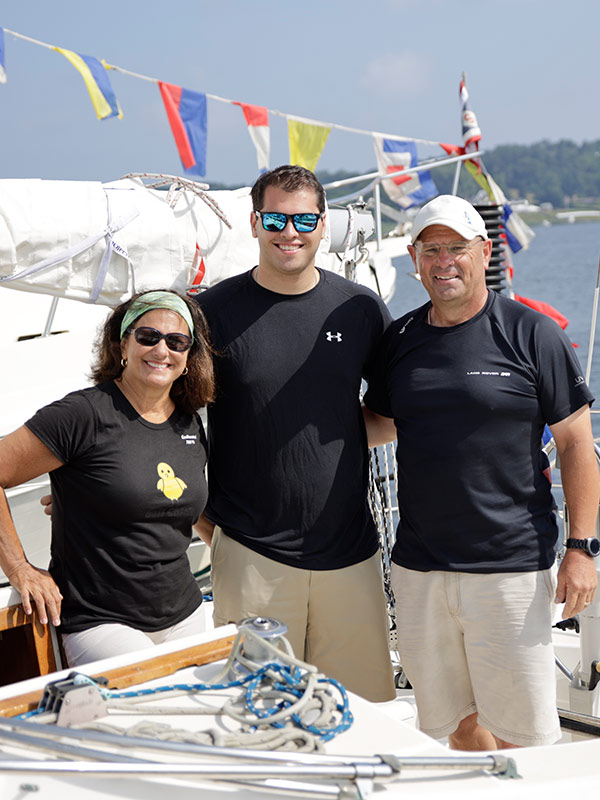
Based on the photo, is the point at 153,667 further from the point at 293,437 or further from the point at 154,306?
the point at 154,306

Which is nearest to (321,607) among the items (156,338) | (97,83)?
(156,338)

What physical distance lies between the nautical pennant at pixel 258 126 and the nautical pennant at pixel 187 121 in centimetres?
60

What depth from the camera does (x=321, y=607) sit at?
3.24 metres

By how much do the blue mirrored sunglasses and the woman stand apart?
1.52 feet

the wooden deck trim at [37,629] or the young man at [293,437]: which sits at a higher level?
the young man at [293,437]

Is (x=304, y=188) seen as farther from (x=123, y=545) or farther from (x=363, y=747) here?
(x=363, y=747)

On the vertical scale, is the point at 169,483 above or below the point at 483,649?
above

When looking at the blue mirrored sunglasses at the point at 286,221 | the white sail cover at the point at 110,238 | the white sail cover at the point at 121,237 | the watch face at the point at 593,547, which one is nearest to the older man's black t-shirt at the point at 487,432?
the watch face at the point at 593,547

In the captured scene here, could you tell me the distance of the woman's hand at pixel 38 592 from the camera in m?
2.72

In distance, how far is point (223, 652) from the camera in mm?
2414

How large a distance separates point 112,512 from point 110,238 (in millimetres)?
2769

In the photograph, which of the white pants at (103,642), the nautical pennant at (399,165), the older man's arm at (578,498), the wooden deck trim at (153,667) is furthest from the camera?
the nautical pennant at (399,165)

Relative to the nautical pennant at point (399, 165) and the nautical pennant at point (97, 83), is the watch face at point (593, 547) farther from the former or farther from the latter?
the nautical pennant at point (399, 165)

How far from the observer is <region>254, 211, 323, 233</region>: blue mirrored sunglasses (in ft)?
10.3
